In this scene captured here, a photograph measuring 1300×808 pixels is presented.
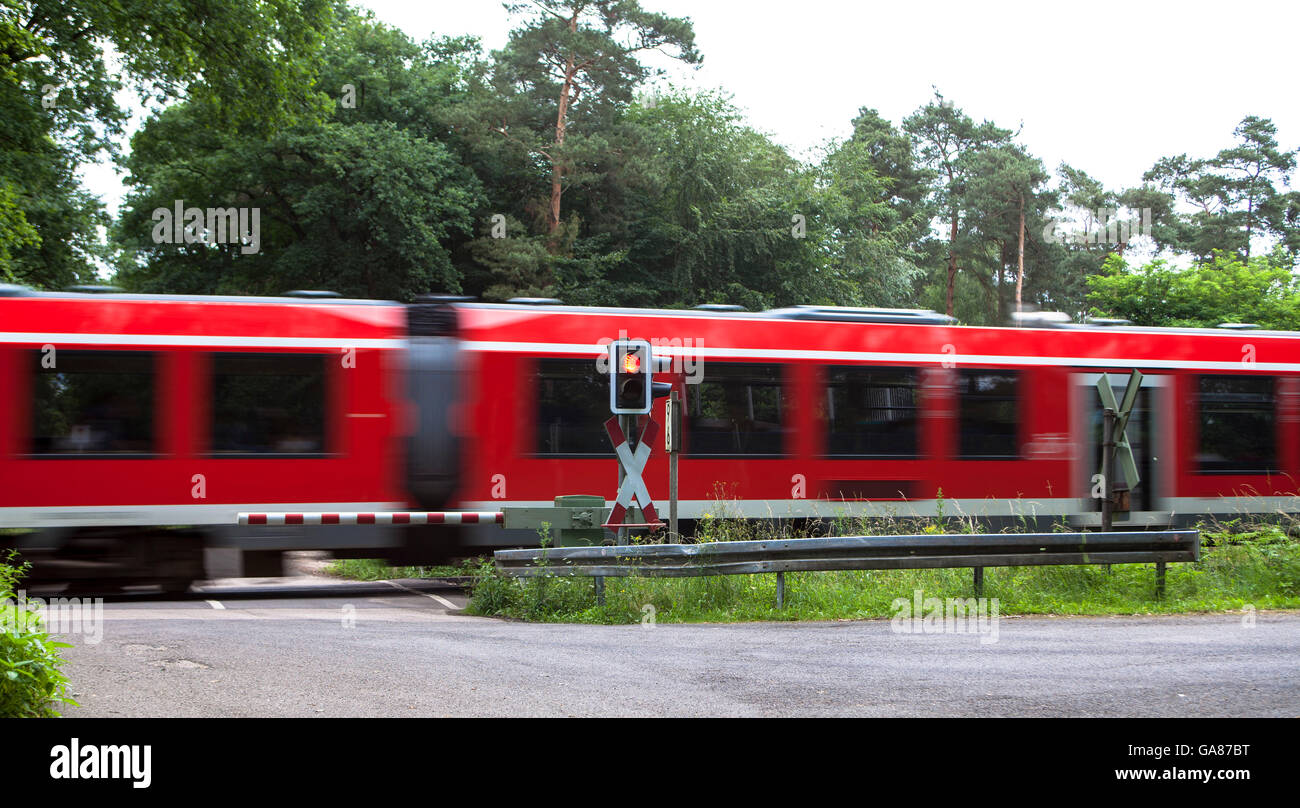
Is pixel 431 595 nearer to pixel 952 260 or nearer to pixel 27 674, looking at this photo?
pixel 27 674

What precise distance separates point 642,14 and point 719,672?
1506 inches

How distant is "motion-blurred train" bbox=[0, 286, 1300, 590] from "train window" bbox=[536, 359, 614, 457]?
23 mm

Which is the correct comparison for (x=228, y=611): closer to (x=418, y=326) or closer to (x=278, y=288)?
(x=418, y=326)

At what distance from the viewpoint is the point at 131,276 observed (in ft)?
133

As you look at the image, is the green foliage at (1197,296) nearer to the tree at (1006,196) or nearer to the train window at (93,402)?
the tree at (1006,196)

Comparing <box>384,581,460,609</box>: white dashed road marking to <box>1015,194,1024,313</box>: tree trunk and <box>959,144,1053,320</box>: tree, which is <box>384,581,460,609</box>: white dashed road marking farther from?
<box>1015,194,1024,313</box>: tree trunk

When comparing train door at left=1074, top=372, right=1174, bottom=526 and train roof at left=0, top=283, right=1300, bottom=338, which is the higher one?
train roof at left=0, top=283, right=1300, bottom=338

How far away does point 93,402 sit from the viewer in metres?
13.2

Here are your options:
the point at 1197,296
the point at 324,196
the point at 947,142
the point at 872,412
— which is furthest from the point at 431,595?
the point at 947,142
